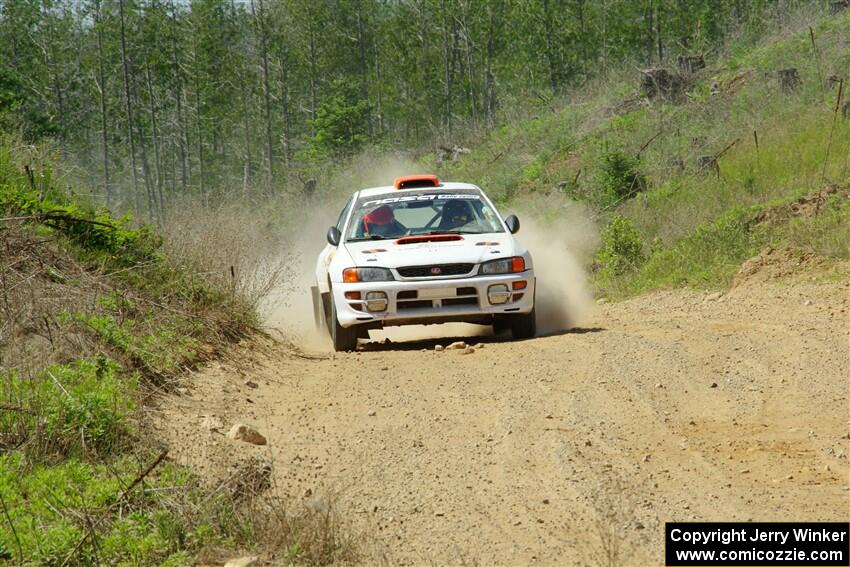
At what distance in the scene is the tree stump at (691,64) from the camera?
105 feet

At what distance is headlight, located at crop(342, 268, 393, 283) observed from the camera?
11.2 metres

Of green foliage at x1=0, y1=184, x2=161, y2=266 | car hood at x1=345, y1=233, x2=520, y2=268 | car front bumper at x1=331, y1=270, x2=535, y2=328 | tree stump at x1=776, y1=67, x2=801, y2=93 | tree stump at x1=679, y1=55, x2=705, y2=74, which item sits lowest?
car front bumper at x1=331, y1=270, x2=535, y2=328

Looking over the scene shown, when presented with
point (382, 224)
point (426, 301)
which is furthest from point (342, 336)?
point (382, 224)

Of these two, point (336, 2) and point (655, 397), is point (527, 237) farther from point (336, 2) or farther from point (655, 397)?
point (336, 2)

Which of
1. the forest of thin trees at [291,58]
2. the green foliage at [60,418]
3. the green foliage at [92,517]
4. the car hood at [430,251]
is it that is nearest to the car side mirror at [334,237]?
the car hood at [430,251]

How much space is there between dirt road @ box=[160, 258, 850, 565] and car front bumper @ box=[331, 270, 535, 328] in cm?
39

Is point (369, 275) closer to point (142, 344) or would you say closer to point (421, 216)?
point (421, 216)

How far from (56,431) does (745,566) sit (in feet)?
12.7

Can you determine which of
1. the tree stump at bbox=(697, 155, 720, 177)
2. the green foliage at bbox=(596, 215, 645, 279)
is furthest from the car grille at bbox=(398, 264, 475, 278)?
the tree stump at bbox=(697, 155, 720, 177)

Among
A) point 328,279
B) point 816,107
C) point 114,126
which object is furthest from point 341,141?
point 328,279

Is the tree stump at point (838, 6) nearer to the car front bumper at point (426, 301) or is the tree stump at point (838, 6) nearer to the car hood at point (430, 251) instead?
the car hood at point (430, 251)

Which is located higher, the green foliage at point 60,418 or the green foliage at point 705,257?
the green foliage at point 60,418

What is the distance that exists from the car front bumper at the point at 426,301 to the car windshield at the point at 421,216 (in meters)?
1.18

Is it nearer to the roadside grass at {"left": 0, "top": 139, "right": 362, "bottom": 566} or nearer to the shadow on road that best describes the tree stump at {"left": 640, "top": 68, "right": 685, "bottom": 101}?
the shadow on road
